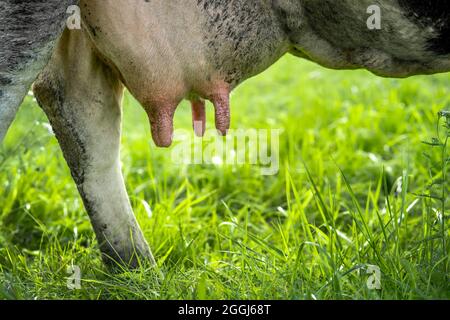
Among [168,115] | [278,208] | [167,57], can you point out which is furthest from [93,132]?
[278,208]

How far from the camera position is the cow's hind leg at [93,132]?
118 inches

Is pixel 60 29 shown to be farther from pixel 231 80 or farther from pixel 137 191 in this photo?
pixel 137 191

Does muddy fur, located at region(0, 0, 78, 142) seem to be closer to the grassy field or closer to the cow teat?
the cow teat

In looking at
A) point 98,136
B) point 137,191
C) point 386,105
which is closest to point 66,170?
point 137,191

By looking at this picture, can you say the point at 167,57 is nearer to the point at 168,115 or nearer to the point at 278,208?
the point at 168,115

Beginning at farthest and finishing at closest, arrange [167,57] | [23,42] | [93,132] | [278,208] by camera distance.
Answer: [278,208]
[93,132]
[167,57]
[23,42]

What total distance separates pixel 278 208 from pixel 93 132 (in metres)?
0.88

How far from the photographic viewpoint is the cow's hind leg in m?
3.01

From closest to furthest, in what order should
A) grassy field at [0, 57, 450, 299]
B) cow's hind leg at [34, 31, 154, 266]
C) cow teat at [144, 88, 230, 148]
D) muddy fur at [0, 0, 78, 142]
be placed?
muddy fur at [0, 0, 78, 142] < grassy field at [0, 57, 450, 299] < cow teat at [144, 88, 230, 148] < cow's hind leg at [34, 31, 154, 266]

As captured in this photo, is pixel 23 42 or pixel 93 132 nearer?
pixel 23 42

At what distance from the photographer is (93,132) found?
3.05 m

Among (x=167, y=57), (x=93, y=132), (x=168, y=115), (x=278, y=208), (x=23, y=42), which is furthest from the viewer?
(x=278, y=208)

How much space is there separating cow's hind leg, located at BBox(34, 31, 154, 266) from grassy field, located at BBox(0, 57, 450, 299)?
0.41 ft

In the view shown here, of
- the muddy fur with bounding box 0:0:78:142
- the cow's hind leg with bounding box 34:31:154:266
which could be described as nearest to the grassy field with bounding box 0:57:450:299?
the cow's hind leg with bounding box 34:31:154:266
